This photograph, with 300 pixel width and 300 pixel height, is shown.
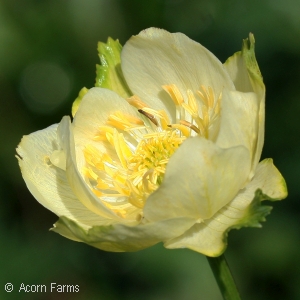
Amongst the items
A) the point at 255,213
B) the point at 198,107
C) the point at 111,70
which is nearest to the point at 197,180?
the point at 255,213

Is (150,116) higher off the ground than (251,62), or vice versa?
(251,62)

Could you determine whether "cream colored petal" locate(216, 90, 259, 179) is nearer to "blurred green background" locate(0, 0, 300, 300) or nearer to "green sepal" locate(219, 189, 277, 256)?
"green sepal" locate(219, 189, 277, 256)

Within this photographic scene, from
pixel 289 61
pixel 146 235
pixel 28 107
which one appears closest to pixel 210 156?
pixel 146 235

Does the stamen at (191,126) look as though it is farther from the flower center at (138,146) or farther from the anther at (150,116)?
the anther at (150,116)

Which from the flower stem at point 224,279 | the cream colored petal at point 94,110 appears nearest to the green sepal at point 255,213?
the flower stem at point 224,279

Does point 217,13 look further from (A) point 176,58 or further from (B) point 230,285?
(B) point 230,285

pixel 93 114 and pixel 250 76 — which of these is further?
pixel 93 114

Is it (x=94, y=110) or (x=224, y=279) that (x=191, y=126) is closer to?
(x=94, y=110)
